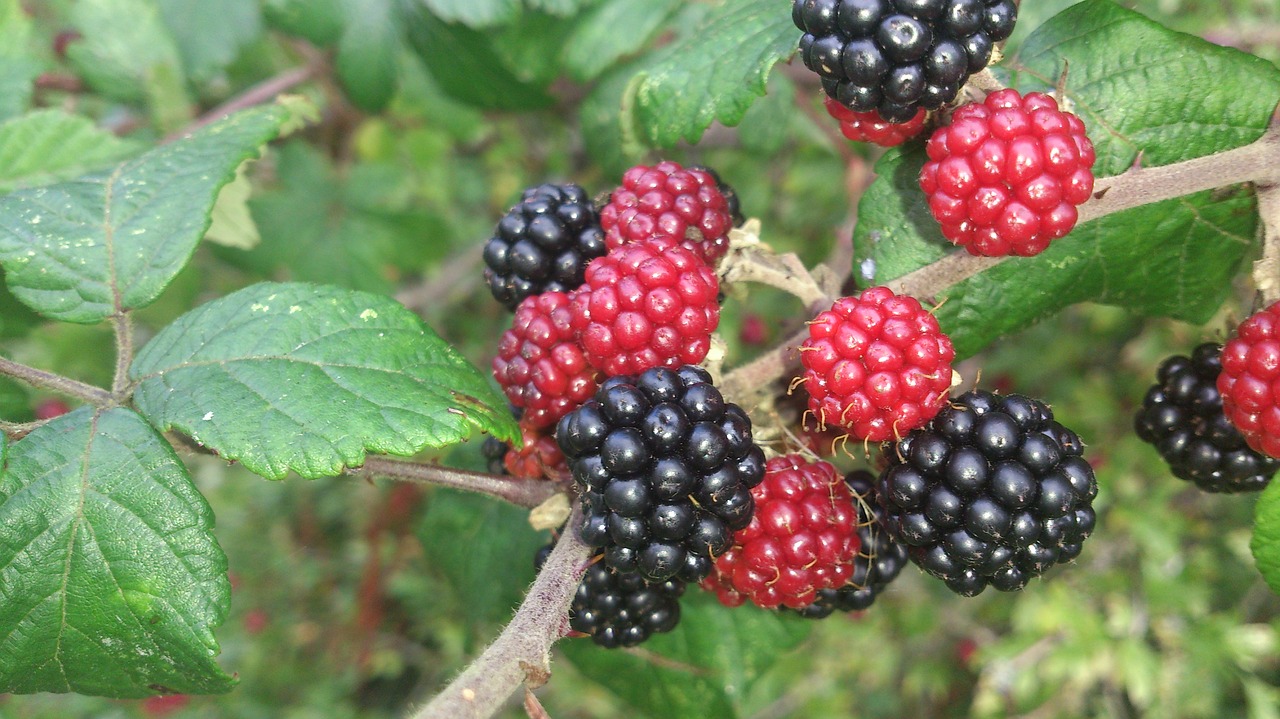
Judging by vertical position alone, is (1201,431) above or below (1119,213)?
below

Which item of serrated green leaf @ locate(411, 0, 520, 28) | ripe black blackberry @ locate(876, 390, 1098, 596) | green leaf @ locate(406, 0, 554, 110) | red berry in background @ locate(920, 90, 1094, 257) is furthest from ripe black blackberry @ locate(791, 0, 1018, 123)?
green leaf @ locate(406, 0, 554, 110)

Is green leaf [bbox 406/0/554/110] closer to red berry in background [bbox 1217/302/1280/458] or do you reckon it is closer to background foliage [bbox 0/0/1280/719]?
background foliage [bbox 0/0/1280/719]

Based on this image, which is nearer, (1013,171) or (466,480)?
(1013,171)

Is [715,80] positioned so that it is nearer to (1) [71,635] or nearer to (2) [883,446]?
(2) [883,446]

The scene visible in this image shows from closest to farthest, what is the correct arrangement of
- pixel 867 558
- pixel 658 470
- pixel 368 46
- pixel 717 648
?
pixel 658 470 < pixel 867 558 < pixel 717 648 < pixel 368 46

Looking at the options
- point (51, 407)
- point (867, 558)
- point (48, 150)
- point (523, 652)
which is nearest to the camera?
point (523, 652)

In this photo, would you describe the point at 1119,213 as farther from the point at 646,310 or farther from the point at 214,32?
the point at 214,32

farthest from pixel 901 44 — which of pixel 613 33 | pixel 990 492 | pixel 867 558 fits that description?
pixel 613 33
